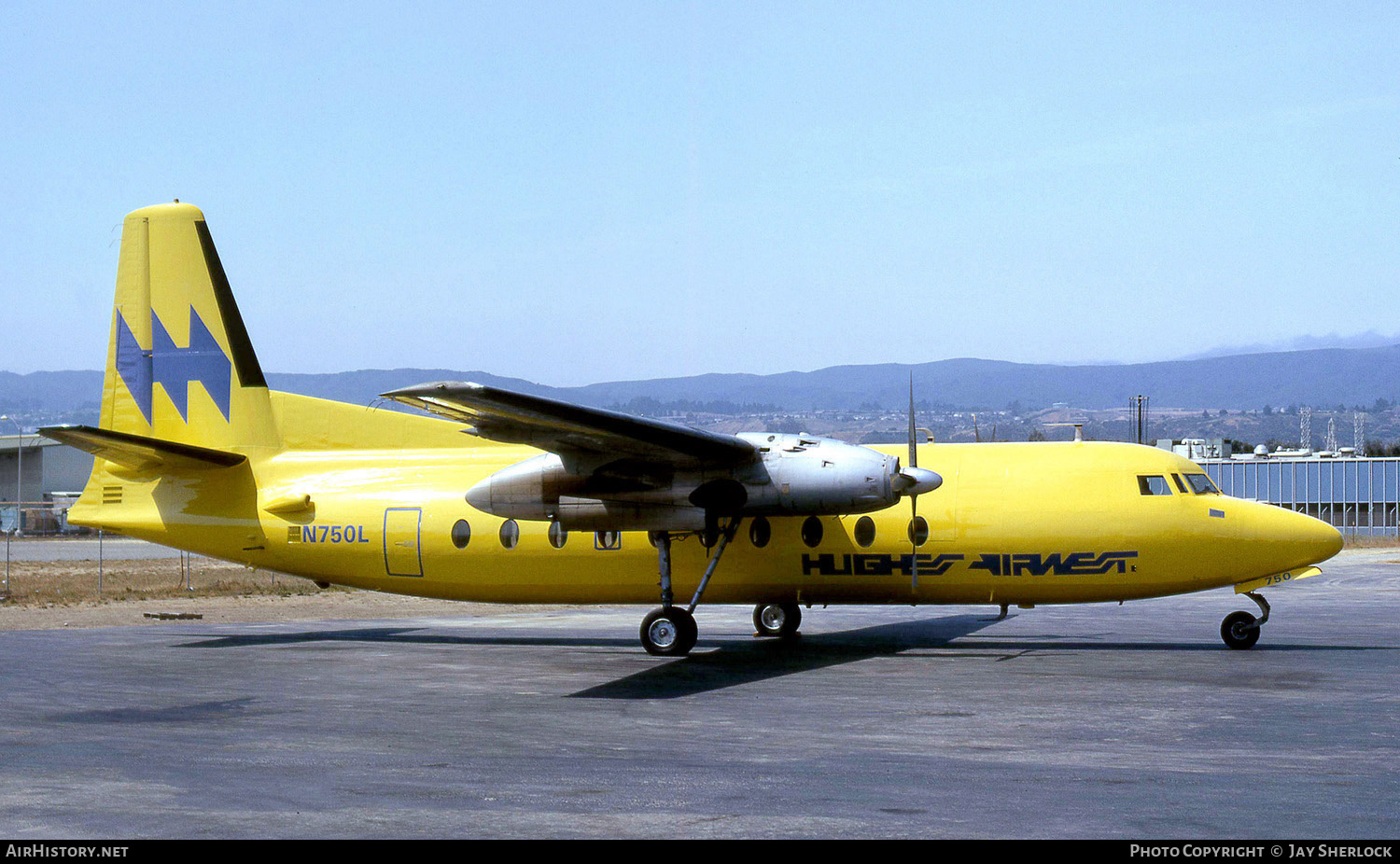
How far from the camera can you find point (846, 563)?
1945 cm

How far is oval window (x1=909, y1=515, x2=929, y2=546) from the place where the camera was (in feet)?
63.0

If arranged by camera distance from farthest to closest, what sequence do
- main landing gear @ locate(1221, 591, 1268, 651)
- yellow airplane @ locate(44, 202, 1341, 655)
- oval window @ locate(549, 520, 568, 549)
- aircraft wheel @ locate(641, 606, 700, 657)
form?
oval window @ locate(549, 520, 568, 549)
main landing gear @ locate(1221, 591, 1268, 651)
aircraft wheel @ locate(641, 606, 700, 657)
yellow airplane @ locate(44, 202, 1341, 655)

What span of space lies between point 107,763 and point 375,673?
6.87 metres

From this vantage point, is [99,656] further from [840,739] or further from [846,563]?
[840,739]

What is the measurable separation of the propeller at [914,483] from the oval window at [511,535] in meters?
6.43

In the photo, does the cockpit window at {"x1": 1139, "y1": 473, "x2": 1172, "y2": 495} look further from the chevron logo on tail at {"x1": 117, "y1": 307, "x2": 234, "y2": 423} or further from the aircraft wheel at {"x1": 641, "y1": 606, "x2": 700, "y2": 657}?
the chevron logo on tail at {"x1": 117, "y1": 307, "x2": 234, "y2": 423}

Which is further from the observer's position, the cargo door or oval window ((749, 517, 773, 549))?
the cargo door

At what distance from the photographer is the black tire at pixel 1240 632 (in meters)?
19.3

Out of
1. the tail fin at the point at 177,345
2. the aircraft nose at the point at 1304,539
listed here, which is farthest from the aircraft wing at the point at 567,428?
the aircraft nose at the point at 1304,539

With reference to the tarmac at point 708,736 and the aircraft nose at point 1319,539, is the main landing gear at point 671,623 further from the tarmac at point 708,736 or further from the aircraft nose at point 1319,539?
the aircraft nose at point 1319,539

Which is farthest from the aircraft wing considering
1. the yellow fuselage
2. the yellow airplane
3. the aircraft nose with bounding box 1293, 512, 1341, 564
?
the aircraft nose with bounding box 1293, 512, 1341, 564

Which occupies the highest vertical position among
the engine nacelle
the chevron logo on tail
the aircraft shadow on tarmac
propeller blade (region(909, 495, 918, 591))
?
the chevron logo on tail

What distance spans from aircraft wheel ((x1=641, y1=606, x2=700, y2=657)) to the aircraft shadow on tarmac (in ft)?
0.60

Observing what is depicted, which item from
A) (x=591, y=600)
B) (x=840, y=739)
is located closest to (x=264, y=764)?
(x=840, y=739)
